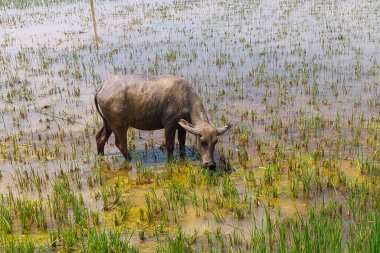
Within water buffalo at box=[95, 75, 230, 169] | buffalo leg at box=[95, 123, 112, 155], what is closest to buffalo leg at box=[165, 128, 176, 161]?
water buffalo at box=[95, 75, 230, 169]

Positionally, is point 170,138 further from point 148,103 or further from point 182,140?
point 148,103

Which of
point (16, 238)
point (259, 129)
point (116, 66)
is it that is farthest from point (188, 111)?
point (116, 66)

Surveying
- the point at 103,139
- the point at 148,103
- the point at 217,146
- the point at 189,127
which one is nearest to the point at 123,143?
the point at 103,139

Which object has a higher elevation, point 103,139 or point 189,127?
point 189,127

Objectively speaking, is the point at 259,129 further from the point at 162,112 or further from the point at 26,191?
the point at 26,191

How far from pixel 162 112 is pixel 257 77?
429 cm

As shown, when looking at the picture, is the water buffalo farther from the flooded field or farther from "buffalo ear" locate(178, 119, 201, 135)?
the flooded field

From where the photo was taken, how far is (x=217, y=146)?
709cm

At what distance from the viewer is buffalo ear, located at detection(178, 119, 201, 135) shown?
5.95 m

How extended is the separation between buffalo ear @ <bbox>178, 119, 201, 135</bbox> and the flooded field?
0.55 meters

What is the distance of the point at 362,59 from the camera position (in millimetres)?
11000

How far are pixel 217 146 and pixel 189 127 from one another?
124cm

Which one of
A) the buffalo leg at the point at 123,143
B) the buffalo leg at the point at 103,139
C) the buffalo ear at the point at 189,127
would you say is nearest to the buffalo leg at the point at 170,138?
the buffalo ear at the point at 189,127

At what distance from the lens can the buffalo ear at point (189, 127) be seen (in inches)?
234
